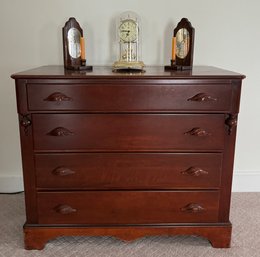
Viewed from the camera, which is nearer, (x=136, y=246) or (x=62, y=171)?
(x=62, y=171)

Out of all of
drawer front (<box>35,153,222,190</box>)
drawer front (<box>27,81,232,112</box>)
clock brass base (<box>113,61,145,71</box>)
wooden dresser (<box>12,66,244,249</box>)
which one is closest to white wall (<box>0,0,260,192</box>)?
clock brass base (<box>113,61,145,71</box>)

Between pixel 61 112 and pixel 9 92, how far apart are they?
787 mm

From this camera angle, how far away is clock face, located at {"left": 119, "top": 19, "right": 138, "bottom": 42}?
1757 millimetres

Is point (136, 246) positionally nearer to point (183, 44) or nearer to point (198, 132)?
point (198, 132)

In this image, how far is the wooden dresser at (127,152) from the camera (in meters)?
1.38

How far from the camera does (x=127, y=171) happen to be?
1.49 meters

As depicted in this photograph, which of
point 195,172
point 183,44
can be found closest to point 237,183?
point 195,172

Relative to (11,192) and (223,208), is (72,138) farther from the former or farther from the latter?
(11,192)

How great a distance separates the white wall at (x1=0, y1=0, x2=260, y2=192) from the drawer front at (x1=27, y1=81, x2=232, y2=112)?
0.65 m

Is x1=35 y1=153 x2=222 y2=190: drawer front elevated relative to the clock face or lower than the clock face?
lower

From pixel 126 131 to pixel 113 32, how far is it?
815 mm

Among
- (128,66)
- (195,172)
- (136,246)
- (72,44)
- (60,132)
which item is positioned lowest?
(136,246)

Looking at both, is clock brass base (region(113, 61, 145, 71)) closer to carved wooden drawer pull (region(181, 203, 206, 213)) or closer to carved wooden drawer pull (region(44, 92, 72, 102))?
carved wooden drawer pull (region(44, 92, 72, 102))

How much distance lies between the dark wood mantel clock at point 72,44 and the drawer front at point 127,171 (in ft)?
1.91
